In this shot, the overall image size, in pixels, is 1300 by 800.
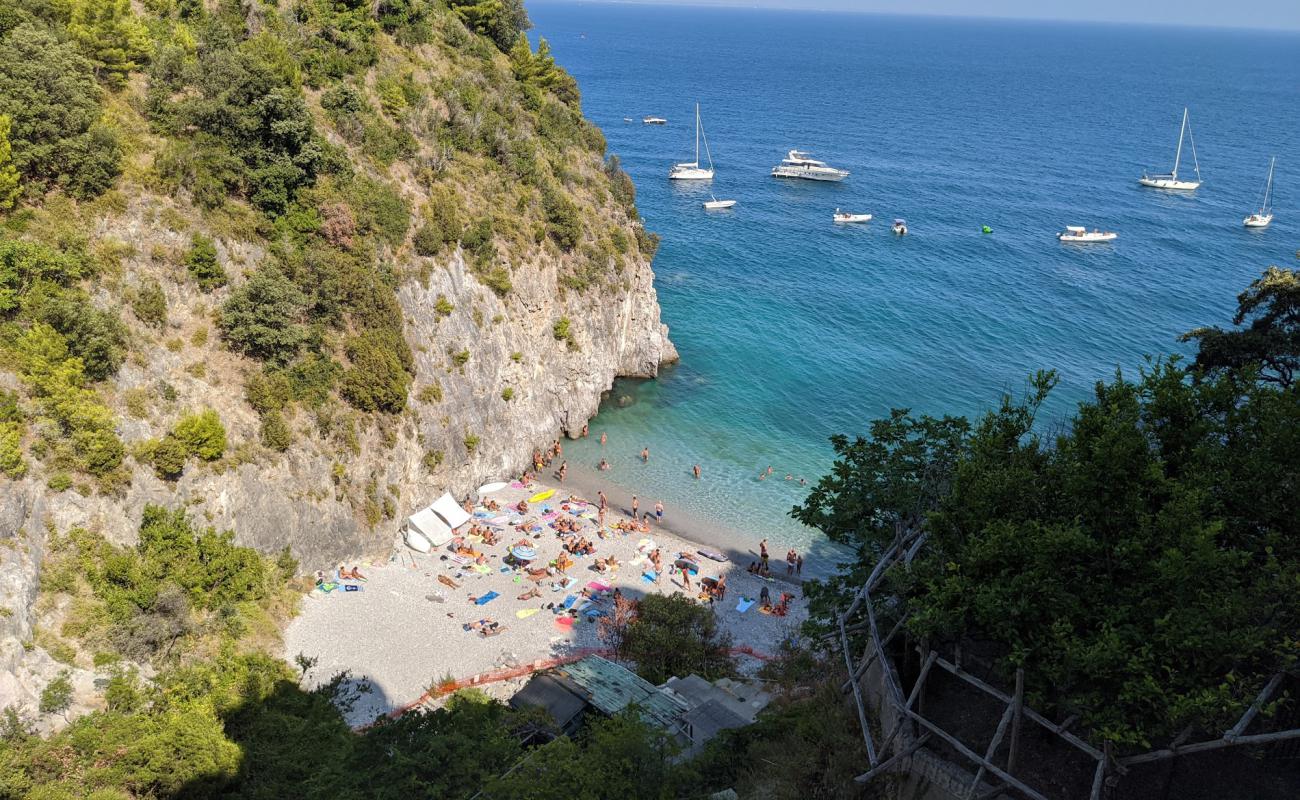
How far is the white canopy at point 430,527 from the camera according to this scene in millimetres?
31969

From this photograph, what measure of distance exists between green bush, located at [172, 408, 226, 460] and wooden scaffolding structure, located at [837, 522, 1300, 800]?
2108 cm

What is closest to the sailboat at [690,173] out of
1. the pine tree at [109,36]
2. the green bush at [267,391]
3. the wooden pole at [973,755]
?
the pine tree at [109,36]

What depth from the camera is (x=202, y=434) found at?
83.7ft

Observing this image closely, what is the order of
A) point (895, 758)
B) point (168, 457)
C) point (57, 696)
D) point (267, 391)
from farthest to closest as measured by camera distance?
1. point (267, 391)
2. point (168, 457)
3. point (57, 696)
4. point (895, 758)

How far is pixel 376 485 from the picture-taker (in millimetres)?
31062

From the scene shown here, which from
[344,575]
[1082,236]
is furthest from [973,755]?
[1082,236]

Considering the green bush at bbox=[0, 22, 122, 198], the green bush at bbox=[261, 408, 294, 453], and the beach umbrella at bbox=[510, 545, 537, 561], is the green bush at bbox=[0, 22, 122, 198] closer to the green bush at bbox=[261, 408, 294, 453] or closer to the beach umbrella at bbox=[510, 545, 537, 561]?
the green bush at bbox=[261, 408, 294, 453]

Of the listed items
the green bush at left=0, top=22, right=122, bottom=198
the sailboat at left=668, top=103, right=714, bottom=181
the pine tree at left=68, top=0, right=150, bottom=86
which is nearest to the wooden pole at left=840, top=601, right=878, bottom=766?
the green bush at left=0, top=22, right=122, bottom=198

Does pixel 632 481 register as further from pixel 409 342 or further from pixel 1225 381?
pixel 1225 381

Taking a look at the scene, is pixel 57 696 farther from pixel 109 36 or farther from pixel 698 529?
pixel 109 36

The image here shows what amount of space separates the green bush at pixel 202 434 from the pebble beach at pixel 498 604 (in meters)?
6.29

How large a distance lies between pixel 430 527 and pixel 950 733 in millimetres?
22792

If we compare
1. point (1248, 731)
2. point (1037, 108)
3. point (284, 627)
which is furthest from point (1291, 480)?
point (1037, 108)

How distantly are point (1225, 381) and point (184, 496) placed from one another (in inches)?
1144
